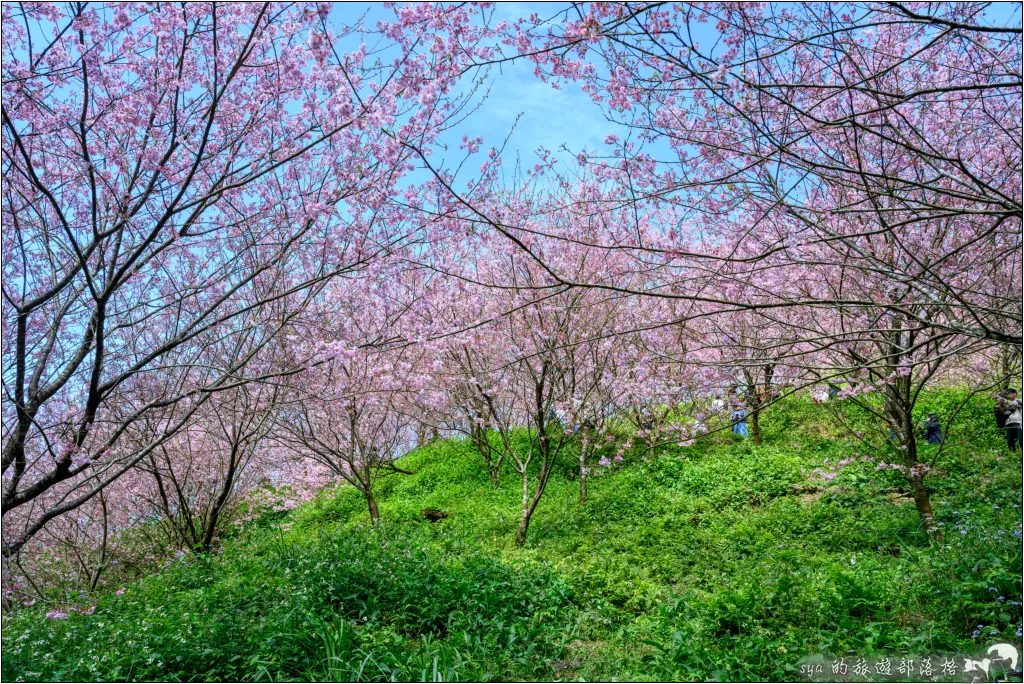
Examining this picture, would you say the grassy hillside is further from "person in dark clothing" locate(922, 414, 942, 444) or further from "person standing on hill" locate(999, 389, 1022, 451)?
"person in dark clothing" locate(922, 414, 942, 444)

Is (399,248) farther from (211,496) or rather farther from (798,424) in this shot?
(798,424)

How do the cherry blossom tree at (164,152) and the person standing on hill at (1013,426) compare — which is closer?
the cherry blossom tree at (164,152)

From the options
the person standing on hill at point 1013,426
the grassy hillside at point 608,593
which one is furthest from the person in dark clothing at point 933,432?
the person standing on hill at point 1013,426

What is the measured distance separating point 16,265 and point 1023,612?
23.7 feet

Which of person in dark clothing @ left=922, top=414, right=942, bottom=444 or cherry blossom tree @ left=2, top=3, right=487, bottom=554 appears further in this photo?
person in dark clothing @ left=922, top=414, right=942, bottom=444

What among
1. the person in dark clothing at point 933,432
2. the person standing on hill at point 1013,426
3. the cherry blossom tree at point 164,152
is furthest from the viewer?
the person in dark clothing at point 933,432

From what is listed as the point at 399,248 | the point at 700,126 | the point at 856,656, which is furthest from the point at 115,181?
the point at 856,656

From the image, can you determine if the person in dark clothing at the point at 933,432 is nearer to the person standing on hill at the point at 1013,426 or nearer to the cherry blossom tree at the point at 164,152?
the person standing on hill at the point at 1013,426

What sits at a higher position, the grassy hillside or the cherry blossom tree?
the cherry blossom tree

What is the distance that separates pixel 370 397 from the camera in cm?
721

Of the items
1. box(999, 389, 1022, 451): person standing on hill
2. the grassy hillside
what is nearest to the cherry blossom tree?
the grassy hillside

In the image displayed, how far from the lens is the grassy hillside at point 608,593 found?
4406 millimetres

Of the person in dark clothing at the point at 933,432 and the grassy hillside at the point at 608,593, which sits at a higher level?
the person in dark clothing at the point at 933,432

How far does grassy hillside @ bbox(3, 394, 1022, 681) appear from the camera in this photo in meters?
4.41
